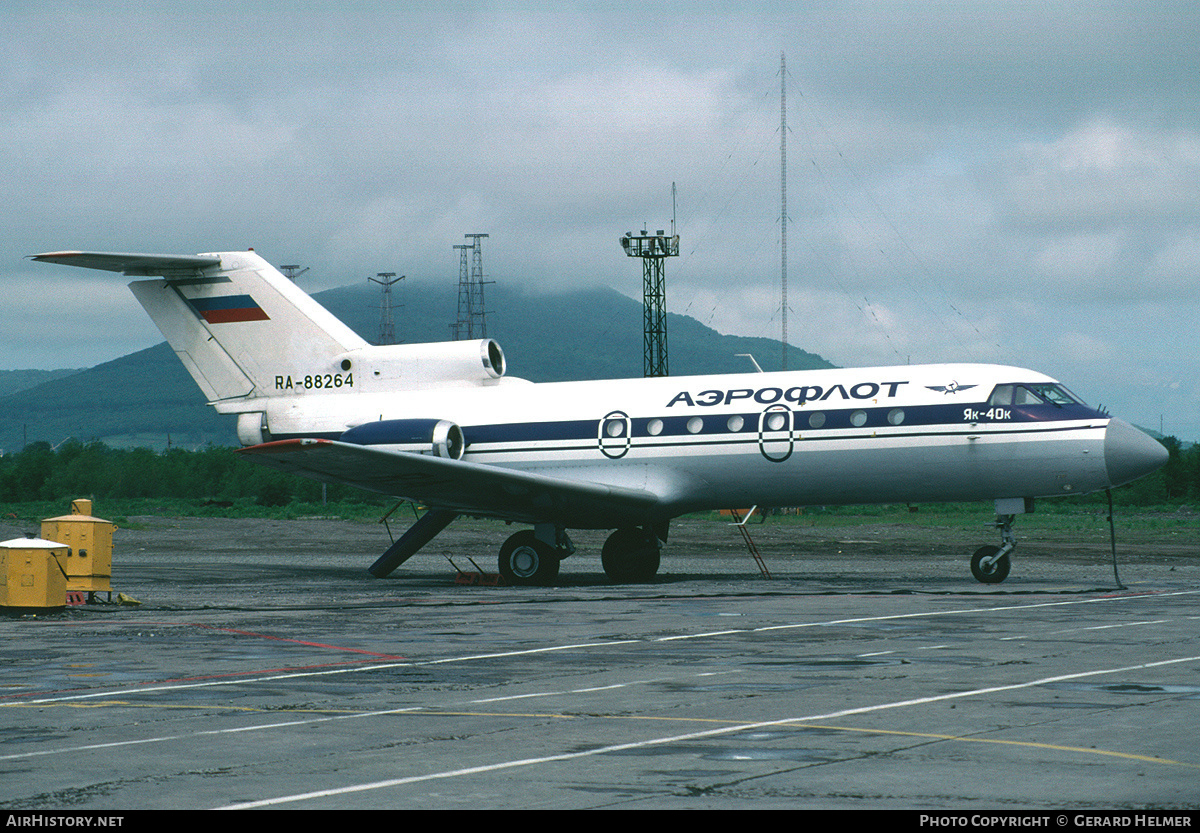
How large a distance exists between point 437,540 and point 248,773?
45.4m

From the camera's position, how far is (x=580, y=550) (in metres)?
48.5

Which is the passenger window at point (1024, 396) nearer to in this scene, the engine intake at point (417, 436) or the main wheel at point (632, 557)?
the main wheel at point (632, 557)

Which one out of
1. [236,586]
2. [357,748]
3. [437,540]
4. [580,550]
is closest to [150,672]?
[357,748]

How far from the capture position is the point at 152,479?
128m

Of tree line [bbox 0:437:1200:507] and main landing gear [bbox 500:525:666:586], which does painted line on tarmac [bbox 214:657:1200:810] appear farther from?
tree line [bbox 0:437:1200:507]

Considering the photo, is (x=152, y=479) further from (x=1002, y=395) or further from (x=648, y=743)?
(x=648, y=743)

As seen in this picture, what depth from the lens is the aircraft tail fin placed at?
31.8 meters

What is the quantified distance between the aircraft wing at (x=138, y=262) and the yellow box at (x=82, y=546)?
25.1ft

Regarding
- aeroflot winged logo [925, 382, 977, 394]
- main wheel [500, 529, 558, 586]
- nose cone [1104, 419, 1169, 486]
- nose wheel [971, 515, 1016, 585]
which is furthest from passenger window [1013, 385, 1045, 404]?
main wheel [500, 529, 558, 586]

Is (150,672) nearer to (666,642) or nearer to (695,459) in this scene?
(666,642)

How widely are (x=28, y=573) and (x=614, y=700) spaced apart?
1252 cm

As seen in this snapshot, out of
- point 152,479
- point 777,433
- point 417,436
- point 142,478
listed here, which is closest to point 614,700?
point 777,433

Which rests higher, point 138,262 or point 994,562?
point 138,262
